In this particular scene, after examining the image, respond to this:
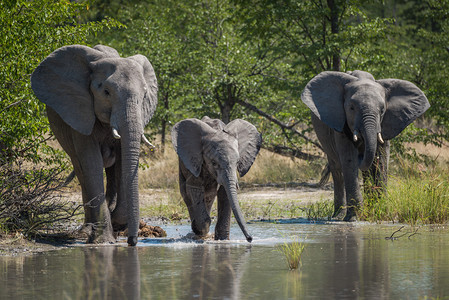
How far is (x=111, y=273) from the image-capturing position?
7.35 metres

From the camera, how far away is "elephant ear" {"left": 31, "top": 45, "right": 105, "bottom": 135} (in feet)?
33.8

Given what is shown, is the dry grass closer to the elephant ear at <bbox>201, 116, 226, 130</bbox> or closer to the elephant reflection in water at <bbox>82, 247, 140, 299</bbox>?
the elephant ear at <bbox>201, 116, 226, 130</bbox>

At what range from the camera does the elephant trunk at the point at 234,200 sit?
9.50 metres

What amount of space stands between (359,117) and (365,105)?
0.74ft

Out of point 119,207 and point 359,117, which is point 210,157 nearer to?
point 119,207

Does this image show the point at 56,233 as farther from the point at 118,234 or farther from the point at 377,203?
the point at 377,203

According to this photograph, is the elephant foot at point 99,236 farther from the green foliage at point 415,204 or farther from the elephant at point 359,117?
the green foliage at point 415,204

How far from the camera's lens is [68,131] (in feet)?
35.3

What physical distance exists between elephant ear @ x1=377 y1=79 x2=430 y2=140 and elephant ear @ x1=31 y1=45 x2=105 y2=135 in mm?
5653

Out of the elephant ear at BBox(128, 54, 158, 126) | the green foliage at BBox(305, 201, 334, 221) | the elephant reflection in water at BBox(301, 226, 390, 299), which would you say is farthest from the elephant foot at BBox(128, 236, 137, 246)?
the green foliage at BBox(305, 201, 334, 221)

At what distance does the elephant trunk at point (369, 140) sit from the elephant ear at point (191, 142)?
3.33m

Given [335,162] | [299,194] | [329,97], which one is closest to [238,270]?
[329,97]

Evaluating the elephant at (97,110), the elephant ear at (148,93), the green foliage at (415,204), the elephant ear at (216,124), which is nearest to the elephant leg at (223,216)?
the elephant ear at (216,124)

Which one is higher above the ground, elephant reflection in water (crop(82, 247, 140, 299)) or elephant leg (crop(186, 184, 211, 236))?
elephant leg (crop(186, 184, 211, 236))
